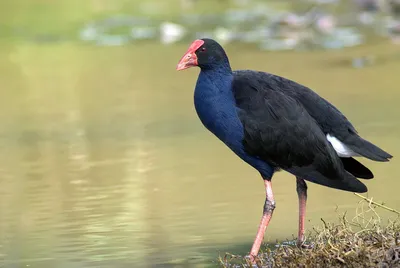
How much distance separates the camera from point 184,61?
22.0ft

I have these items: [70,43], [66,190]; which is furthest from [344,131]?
[70,43]

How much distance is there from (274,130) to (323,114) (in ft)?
1.32

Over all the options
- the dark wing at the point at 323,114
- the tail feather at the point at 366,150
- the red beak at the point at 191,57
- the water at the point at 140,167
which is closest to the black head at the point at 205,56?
the red beak at the point at 191,57

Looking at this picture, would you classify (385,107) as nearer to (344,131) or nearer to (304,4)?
(344,131)

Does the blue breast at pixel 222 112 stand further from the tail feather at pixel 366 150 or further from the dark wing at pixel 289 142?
the tail feather at pixel 366 150

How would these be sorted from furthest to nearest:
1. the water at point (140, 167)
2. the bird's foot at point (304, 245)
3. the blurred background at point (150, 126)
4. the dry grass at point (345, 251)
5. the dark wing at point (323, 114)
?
1. the blurred background at point (150, 126)
2. the water at point (140, 167)
3. the dark wing at point (323, 114)
4. the bird's foot at point (304, 245)
5. the dry grass at point (345, 251)

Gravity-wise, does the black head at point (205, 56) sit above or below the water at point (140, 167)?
above

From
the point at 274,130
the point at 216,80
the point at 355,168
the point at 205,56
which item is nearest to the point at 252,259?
the point at 274,130

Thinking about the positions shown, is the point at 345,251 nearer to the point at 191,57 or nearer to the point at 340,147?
the point at 340,147

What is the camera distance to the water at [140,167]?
23.2 feet

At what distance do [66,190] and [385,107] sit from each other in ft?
13.3

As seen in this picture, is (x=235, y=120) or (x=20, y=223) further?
(x=20, y=223)

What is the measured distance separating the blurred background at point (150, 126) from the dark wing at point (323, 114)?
81 centimetres

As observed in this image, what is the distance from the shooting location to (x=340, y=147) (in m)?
6.60
